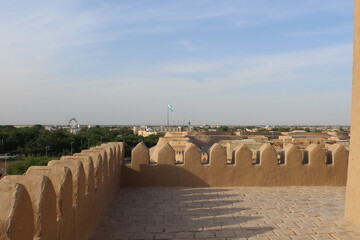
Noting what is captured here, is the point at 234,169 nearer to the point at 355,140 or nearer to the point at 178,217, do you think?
the point at 178,217

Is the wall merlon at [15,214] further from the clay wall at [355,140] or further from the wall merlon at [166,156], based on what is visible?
the wall merlon at [166,156]

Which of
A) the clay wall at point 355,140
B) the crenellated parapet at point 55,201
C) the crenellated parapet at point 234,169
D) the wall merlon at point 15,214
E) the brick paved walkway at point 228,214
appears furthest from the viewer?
the crenellated parapet at point 234,169

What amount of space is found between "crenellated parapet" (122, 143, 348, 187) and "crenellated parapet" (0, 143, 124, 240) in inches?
71.7

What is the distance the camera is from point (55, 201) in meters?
2.38

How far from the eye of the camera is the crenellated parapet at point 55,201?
1751 mm

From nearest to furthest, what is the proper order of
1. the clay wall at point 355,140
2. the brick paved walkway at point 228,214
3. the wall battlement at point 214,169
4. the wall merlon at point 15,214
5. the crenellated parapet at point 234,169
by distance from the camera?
the wall merlon at point 15,214 → the brick paved walkway at point 228,214 → the clay wall at point 355,140 → the wall battlement at point 214,169 → the crenellated parapet at point 234,169

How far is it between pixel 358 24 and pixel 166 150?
388 cm

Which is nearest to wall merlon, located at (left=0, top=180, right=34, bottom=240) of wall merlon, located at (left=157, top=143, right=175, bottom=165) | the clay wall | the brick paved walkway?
the brick paved walkway

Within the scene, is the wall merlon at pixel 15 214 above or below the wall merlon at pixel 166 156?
above

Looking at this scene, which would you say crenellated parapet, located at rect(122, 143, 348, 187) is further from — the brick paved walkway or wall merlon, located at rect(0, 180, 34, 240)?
wall merlon, located at rect(0, 180, 34, 240)

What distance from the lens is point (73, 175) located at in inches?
122

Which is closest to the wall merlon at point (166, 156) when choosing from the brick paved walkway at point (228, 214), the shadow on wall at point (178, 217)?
the brick paved walkway at point (228, 214)

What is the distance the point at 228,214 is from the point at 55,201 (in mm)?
2672

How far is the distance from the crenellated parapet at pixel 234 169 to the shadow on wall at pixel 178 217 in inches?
19.9
